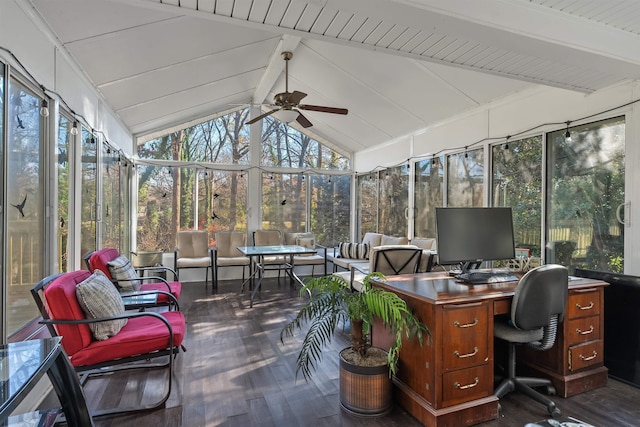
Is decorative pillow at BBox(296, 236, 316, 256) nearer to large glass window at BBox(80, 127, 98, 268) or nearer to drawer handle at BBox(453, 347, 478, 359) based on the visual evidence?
large glass window at BBox(80, 127, 98, 268)

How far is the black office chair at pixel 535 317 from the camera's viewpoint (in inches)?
83.1

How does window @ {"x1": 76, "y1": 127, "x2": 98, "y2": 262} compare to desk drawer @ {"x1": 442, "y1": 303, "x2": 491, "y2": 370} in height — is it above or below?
above

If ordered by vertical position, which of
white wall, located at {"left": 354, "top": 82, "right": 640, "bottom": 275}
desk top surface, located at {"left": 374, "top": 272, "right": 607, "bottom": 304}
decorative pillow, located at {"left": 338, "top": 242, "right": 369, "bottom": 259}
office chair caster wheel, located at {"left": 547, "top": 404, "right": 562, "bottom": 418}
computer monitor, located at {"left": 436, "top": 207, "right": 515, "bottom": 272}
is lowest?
office chair caster wheel, located at {"left": 547, "top": 404, "right": 562, "bottom": 418}

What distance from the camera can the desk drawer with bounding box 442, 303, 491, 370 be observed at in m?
2.02

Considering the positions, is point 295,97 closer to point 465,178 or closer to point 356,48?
point 356,48

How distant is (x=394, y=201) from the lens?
644 cm

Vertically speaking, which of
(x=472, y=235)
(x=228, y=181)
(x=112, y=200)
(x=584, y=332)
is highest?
(x=228, y=181)

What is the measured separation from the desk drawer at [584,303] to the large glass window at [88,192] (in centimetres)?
417

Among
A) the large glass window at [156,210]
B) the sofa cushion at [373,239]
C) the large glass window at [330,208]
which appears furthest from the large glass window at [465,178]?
the large glass window at [156,210]

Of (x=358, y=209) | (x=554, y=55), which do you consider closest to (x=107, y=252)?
(x=554, y=55)

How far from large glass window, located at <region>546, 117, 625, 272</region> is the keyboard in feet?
3.99

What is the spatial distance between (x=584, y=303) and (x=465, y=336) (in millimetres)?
1100

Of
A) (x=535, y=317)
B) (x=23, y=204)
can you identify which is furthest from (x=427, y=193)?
(x=23, y=204)

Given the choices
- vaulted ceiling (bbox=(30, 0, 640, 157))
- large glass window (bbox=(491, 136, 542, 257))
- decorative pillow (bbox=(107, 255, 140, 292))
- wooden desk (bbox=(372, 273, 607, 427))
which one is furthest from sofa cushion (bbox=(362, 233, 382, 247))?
decorative pillow (bbox=(107, 255, 140, 292))
